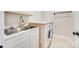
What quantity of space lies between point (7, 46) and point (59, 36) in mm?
535

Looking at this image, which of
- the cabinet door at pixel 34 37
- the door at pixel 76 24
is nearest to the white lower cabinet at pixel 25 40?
the cabinet door at pixel 34 37

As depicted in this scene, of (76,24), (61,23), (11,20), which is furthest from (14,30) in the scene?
(76,24)

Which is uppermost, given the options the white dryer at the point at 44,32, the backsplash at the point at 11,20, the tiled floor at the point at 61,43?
the backsplash at the point at 11,20

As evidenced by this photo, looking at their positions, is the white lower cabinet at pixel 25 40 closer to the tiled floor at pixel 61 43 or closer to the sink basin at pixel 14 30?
the sink basin at pixel 14 30

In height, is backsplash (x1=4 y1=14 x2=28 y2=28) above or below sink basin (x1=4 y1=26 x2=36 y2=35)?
above

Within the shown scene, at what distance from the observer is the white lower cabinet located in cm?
109

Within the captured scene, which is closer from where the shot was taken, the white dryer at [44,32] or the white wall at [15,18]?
the white wall at [15,18]

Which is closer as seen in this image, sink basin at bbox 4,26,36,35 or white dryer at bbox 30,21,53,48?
sink basin at bbox 4,26,36,35

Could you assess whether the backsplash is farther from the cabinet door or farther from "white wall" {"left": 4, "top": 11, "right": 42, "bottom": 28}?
the cabinet door

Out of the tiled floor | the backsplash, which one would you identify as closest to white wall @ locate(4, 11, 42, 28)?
the backsplash

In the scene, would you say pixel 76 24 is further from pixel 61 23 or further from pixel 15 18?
pixel 15 18

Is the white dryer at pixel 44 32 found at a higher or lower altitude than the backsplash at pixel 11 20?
lower

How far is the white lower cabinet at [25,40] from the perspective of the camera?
3.58ft
